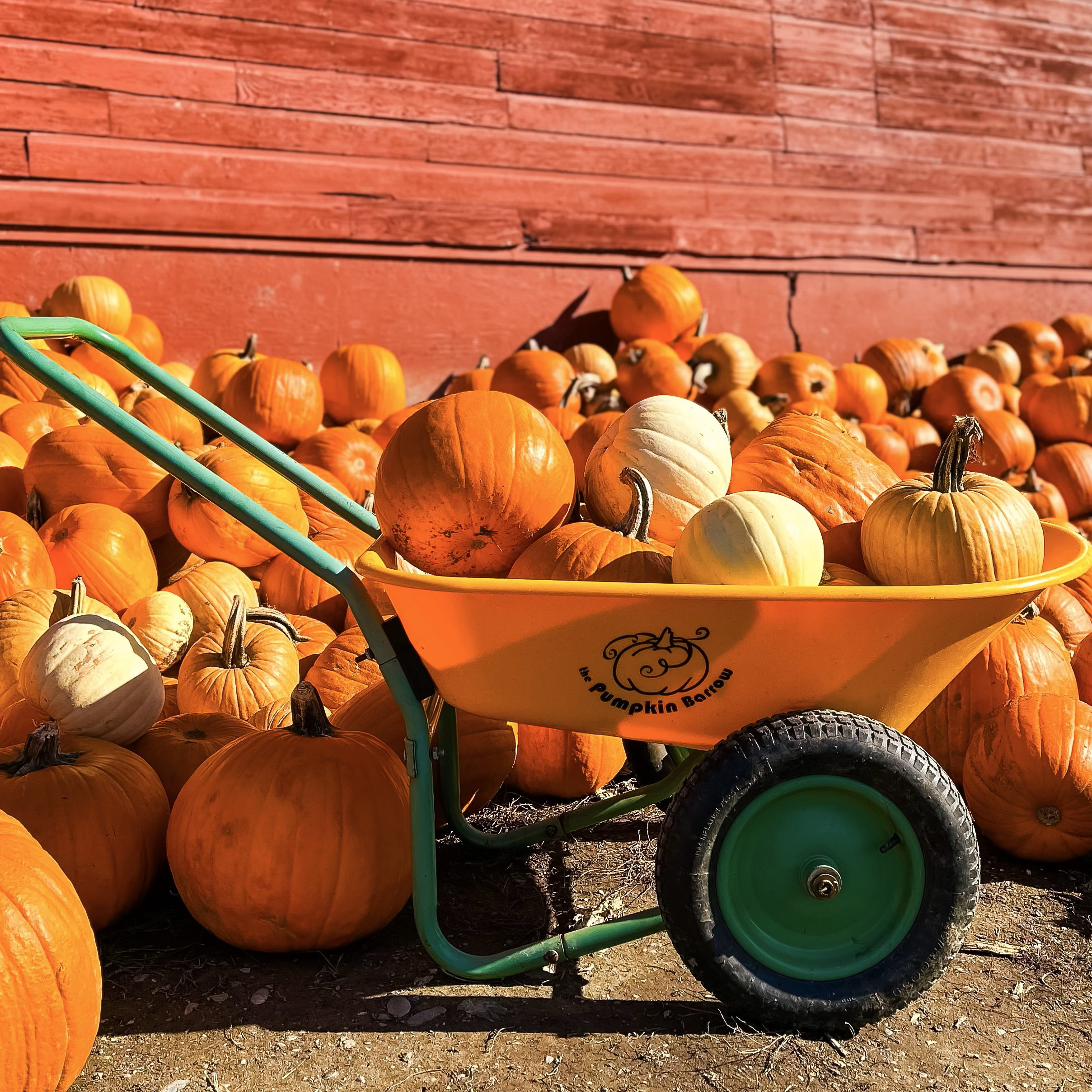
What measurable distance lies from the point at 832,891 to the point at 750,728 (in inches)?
13.6

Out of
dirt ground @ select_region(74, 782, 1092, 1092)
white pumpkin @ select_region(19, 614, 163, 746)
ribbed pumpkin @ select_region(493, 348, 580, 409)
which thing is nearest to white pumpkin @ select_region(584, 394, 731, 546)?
dirt ground @ select_region(74, 782, 1092, 1092)

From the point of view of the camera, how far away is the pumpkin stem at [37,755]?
2410 mm

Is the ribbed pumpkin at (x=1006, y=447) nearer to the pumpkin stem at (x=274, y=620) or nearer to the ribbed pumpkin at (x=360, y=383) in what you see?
the ribbed pumpkin at (x=360, y=383)

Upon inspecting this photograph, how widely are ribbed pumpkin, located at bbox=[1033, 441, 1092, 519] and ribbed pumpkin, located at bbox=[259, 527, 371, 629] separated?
3.59m

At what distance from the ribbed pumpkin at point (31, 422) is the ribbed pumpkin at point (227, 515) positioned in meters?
0.37

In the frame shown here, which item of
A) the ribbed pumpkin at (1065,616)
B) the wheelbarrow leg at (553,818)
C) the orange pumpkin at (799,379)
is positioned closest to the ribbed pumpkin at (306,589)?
the wheelbarrow leg at (553,818)

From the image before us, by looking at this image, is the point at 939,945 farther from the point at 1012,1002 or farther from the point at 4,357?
the point at 4,357

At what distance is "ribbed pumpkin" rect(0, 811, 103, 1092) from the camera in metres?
1.73

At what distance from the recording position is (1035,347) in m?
6.96

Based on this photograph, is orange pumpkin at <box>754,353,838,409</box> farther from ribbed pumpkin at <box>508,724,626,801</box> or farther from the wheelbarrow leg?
the wheelbarrow leg

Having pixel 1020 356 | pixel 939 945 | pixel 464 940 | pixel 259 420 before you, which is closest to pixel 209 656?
pixel 464 940

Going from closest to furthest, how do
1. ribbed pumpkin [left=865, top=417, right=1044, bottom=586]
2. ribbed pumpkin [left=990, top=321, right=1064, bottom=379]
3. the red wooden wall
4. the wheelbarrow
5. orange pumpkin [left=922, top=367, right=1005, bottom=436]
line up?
the wheelbarrow → ribbed pumpkin [left=865, top=417, right=1044, bottom=586] → the red wooden wall → orange pumpkin [left=922, top=367, right=1005, bottom=436] → ribbed pumpkin [left=990, top=321, right=1064, bottom=379]

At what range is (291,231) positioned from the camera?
18.1 feet

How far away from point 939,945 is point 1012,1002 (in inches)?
14.5
